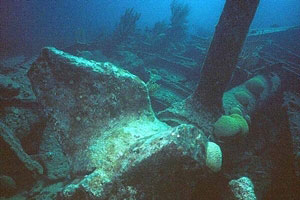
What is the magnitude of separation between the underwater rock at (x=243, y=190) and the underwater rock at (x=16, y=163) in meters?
3.23

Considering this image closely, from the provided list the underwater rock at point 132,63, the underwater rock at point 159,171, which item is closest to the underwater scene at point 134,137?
the underwater rock at point 159,171

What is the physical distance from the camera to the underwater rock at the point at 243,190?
2.65 metres

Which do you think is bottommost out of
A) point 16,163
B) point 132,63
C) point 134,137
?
point 16,163

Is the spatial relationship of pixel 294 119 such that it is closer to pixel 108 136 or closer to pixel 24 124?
pixel 108 136

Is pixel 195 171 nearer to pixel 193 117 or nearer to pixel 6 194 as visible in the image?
pixel 193 117

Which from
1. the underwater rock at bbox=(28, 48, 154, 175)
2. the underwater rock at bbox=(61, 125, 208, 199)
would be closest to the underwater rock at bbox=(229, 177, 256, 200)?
the underwater rock at bbox=(61, 125, 208, 199)

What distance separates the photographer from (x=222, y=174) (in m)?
3.54

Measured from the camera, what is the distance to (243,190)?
8.96 feet

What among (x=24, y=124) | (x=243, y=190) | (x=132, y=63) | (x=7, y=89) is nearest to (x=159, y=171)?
(x=243, y=190)

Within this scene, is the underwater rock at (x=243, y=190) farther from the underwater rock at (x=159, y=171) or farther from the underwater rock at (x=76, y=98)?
the underwater rock at (x=76, y=98)

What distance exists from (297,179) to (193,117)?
2.25 meters

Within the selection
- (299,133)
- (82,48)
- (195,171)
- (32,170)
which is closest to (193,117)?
(299,133)

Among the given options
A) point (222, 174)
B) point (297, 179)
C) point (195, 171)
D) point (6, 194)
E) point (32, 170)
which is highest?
point (195, 171)

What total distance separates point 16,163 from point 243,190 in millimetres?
3579
